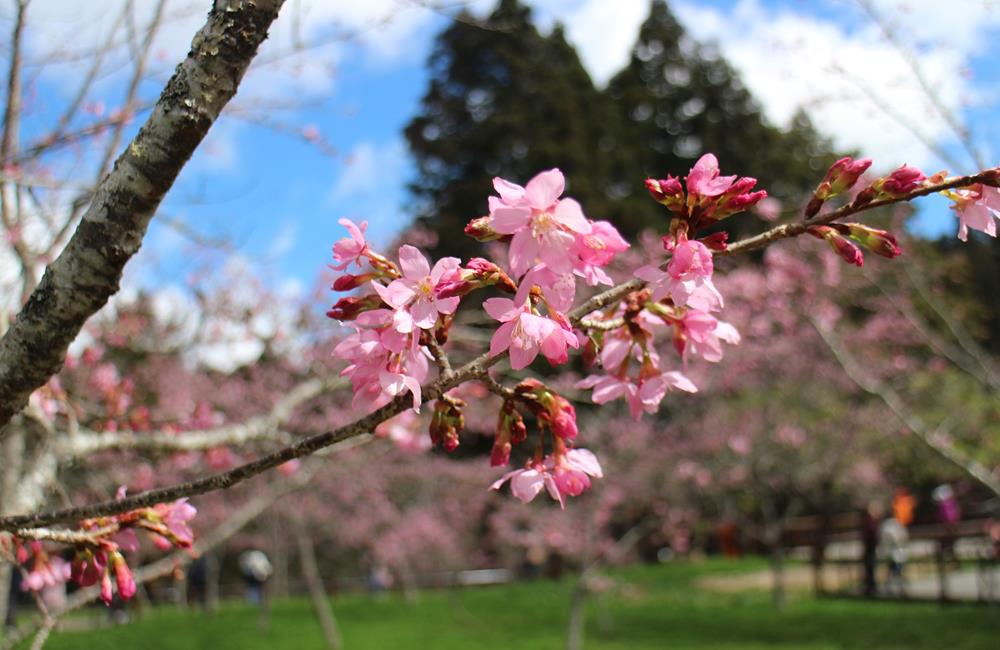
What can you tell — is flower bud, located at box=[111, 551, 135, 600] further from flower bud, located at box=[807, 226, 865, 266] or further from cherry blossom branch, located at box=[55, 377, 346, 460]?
cherry blossom branch, located at box=[55, 377, 346, 460]

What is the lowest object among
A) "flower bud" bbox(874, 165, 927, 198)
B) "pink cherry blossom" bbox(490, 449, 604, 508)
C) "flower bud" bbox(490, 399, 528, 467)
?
"pink cherry blossom" bbox(490, 449, 604, 508)

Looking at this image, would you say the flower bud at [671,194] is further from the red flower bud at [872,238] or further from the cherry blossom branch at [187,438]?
the cherry blossom branch at [187,438]

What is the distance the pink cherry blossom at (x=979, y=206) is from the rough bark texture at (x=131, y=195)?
2.74ft

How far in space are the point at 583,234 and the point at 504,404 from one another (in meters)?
0.27

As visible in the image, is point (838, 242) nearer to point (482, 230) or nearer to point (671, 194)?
point (671, 194)

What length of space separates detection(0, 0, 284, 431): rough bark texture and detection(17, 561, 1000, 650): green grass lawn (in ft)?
28.3

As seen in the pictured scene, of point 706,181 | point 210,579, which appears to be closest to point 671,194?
point 706,181

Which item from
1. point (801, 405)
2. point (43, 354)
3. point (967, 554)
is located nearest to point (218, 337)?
point (801, 405)

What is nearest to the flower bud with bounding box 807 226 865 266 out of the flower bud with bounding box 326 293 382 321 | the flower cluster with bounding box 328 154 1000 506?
the flower cluster with bounding box 328 154 1000 506

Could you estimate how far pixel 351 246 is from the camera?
1.01 metres

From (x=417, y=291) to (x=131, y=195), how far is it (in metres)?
0.37

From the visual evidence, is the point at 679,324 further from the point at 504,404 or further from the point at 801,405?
the point at 801,405

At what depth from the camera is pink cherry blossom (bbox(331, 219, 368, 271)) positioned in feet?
3.29

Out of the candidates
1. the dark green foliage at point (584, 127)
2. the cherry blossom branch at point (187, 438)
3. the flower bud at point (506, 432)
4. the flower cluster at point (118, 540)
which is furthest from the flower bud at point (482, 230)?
the dark green foliage at point (584, 127)
